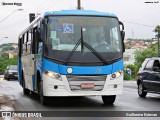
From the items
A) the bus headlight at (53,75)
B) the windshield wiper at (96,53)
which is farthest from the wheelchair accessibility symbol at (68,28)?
the bus headlight at (53,75)

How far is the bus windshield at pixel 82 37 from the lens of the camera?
13375mm

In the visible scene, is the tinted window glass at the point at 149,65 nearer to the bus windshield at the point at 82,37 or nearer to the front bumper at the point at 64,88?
the bus windshield at the point at 82,37

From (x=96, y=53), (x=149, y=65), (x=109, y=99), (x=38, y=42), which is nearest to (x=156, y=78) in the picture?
(x=149, y=65)

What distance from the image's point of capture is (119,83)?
535 inches

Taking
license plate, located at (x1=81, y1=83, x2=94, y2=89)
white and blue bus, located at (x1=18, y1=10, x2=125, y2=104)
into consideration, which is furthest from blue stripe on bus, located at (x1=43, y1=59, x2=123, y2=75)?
license plate, located at (x1=81, y1=83, x2=94, y2=89)

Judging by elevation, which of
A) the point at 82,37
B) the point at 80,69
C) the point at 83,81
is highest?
the point at 82,37

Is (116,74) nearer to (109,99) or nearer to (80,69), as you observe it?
(80,69)

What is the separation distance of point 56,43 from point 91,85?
5.50 ft

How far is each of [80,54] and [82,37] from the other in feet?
2.10

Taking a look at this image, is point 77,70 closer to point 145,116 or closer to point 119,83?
point 119,83

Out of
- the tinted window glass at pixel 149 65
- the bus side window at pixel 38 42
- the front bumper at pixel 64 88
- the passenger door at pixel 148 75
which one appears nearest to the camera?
the front bumper at pixel 64 88

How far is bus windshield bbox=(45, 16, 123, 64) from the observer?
13.4 meters

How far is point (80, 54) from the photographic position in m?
13.4

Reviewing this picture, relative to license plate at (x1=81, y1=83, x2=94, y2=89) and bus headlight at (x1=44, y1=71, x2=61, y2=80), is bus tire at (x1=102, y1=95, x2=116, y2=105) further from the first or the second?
bus headlight at (x1=44, y1=71, x2=61, y2=80)
